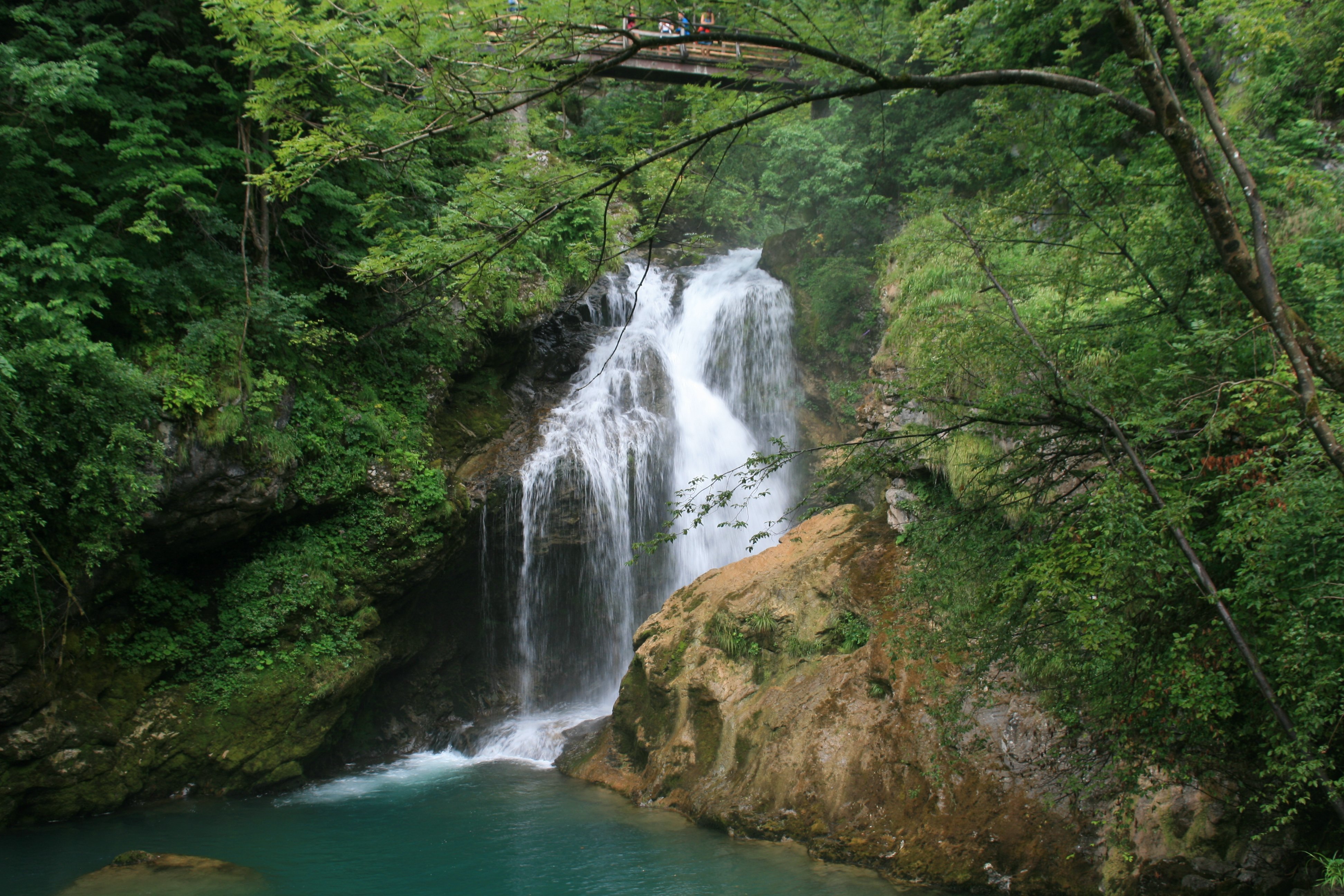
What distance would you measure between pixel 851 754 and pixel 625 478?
21.5 feet

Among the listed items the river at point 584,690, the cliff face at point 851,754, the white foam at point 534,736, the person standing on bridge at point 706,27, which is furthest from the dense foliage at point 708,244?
the white foam at point 534,736

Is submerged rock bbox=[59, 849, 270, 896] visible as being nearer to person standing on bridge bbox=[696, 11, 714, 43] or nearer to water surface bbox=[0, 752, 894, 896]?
water surface bbox=[0, 752, 894, 896]

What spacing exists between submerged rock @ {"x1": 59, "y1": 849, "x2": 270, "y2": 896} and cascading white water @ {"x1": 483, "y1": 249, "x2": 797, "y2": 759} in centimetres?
429

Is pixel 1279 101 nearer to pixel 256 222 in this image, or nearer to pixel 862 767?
pixel 862 767

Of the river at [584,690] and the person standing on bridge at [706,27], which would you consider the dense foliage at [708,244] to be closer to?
the person standing on bridge at [706,27]

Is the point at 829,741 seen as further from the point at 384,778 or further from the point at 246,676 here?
the point at 246,676

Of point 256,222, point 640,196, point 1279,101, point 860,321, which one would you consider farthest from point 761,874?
point 640,196

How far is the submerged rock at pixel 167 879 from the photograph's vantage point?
5902mm

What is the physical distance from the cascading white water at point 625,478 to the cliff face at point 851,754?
79.1 inches

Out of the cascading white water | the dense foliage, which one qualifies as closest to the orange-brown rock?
the dense foliage

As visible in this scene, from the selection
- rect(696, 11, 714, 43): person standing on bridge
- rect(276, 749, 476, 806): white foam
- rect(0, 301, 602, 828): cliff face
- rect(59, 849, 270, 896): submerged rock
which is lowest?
rect(276, 749, 476, 806): white foam

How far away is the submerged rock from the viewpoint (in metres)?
5.90

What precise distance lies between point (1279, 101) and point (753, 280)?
1089 centimetres

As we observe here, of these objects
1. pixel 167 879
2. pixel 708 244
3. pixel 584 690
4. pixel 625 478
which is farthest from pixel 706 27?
pixel 584 690
